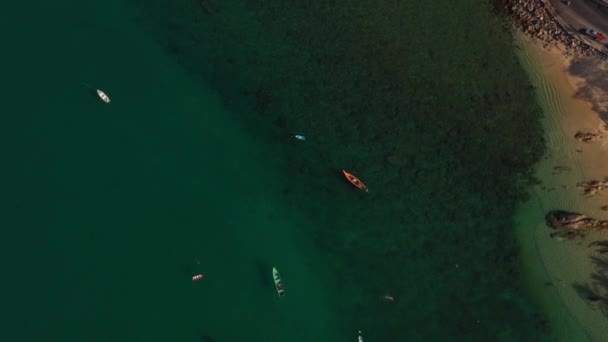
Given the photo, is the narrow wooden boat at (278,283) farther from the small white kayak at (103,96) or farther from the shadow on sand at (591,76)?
the shadow on sand at (591,76)

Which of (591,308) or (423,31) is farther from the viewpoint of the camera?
(423,31)

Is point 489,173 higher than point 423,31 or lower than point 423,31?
lower

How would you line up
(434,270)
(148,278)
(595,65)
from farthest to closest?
1. (595,65)
2. (434,270)
3. (148,278)

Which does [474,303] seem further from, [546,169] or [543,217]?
[546,169]

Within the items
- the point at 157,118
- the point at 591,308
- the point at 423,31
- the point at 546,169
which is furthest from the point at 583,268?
the point at 157,118

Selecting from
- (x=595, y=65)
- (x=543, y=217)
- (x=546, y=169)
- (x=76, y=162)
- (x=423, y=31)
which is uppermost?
(x=595, y=65)

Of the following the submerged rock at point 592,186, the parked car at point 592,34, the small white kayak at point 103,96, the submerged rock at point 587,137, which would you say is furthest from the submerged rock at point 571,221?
the small white kayak at point 103,96

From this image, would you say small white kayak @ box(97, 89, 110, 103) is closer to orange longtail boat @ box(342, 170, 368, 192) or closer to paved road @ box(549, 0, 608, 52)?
orange longtail boat @ box(342, 170, 368, 192)
